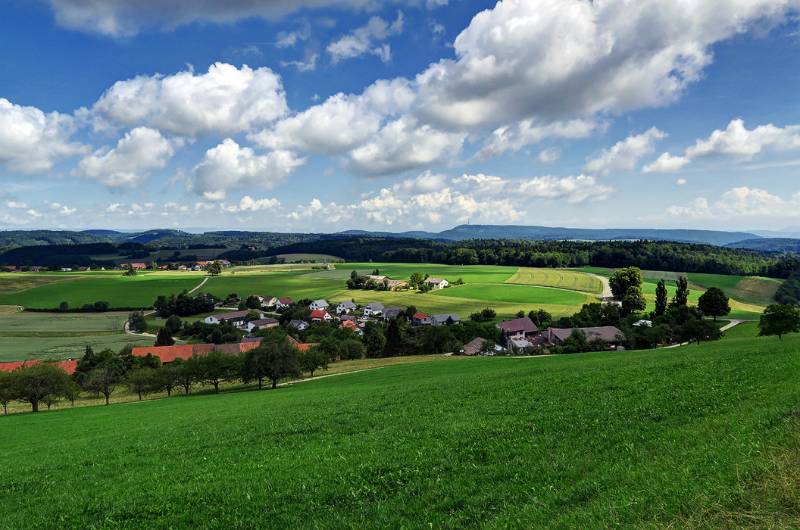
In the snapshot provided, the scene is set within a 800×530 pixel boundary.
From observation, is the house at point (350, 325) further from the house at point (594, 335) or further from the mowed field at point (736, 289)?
the mowed field at point (736, 289)

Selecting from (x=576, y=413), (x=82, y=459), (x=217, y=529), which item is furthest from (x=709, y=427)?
(x=82, y=459)

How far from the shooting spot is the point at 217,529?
9.62 m

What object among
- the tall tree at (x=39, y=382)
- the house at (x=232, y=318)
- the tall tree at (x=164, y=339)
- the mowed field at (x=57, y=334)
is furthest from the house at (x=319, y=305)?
the tall tree at (x=39, y=382)

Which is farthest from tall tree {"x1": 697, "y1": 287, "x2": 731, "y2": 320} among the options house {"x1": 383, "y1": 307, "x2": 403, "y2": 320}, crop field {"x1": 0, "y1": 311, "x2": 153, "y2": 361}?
crop field {"x1": 0, "y1": 311, "x2": 153, "y2": 361}

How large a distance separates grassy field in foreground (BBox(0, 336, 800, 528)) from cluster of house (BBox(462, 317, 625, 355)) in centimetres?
6433

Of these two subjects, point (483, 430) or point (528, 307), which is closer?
point (483, 430)

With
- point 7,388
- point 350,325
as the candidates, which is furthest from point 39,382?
point 350,325

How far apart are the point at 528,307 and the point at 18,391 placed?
101 metres

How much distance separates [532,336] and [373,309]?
48369 millimetres

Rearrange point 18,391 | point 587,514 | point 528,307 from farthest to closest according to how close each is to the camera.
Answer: point 528,307 < point 18,391 < point 587,514

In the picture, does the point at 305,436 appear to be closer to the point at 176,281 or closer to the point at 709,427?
the point at 709,427

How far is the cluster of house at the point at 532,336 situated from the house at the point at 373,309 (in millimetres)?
38605

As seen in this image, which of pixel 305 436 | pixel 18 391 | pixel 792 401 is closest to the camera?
pixel 792 401

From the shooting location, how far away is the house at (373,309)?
12600cm
